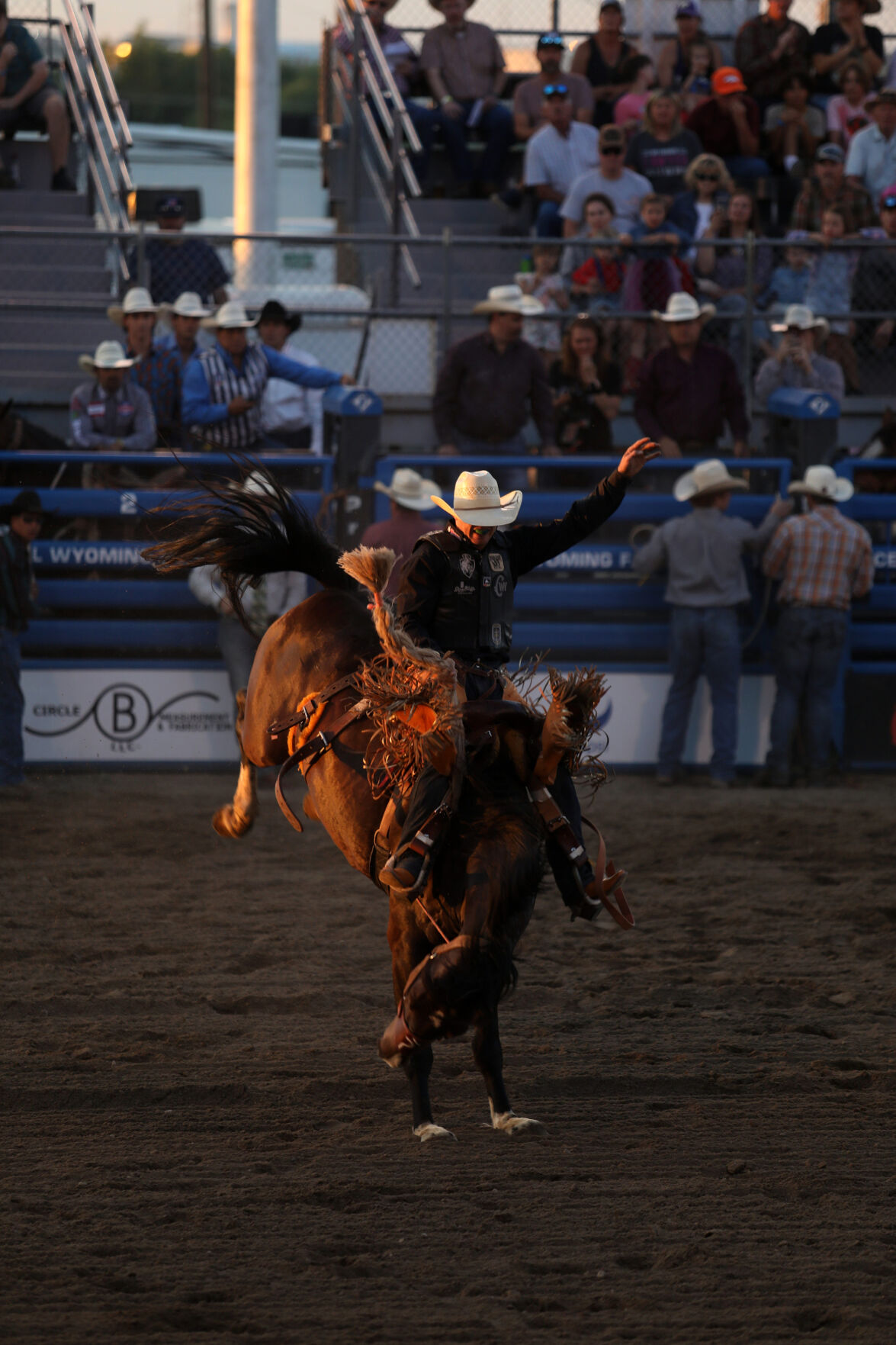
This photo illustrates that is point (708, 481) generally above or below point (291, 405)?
below

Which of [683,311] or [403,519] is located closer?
[403,519]

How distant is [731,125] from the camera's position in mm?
14008

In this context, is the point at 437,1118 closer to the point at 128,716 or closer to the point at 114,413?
the point at 128,716

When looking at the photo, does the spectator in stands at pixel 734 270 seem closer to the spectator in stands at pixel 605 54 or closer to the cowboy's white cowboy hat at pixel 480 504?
the spectator in stands at pixel 605 54

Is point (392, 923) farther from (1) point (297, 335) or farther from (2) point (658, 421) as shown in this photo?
(1) point (297, 335)

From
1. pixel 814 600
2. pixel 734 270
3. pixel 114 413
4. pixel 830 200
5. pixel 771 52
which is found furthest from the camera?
pixel 771 52

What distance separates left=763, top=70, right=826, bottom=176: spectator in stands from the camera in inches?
565

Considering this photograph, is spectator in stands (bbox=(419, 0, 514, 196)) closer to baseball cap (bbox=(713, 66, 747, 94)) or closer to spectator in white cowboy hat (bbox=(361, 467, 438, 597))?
baseball cap (bbox=(713, 66, 747, 94))

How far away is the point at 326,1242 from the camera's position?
393cm

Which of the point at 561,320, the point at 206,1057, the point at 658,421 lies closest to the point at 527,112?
the point at 561,320

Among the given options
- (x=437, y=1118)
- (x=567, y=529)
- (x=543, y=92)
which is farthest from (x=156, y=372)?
(x=437, y=1118)

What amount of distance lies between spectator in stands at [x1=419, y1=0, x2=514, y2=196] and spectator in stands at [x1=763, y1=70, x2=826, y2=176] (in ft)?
8.25

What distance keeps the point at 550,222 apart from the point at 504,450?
10.3ft

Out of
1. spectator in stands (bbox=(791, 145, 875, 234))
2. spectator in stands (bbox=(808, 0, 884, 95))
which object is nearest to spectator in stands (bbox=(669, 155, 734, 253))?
spectator in stands (bbox=(791, 145, 875, 234))
